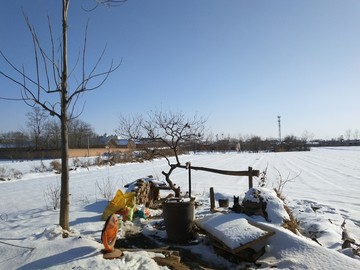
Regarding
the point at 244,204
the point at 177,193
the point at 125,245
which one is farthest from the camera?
the point at 177,193

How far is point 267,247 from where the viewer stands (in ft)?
15.3

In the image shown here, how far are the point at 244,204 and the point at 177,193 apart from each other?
2909 millimetres

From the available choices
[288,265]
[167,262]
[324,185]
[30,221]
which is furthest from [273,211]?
[324,185]

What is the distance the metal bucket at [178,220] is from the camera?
5578mm

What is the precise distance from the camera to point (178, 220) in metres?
5.57

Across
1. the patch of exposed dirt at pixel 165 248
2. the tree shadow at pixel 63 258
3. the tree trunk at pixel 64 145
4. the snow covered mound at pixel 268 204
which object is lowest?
the patch of exposed dirt at pixel 165 248

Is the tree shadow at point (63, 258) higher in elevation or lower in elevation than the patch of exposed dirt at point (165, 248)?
higher

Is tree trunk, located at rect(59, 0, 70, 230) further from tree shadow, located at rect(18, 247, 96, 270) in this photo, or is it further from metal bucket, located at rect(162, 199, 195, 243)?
metal bucket, located at rect(162, 199, 195, 243)

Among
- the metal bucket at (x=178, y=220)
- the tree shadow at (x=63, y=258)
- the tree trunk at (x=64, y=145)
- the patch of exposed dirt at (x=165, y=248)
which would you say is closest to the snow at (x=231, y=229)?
the metal bucket at (x=178, y=220)

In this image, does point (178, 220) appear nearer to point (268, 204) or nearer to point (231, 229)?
point (231, 229)

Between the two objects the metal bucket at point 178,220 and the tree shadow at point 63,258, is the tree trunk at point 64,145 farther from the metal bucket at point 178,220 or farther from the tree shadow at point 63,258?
the metal bucket at point 178,220

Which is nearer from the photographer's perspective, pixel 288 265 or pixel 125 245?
pixel 288 265

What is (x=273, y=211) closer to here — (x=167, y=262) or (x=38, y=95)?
(x=167, y=262)

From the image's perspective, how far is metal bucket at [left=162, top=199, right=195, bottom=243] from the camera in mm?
5578
